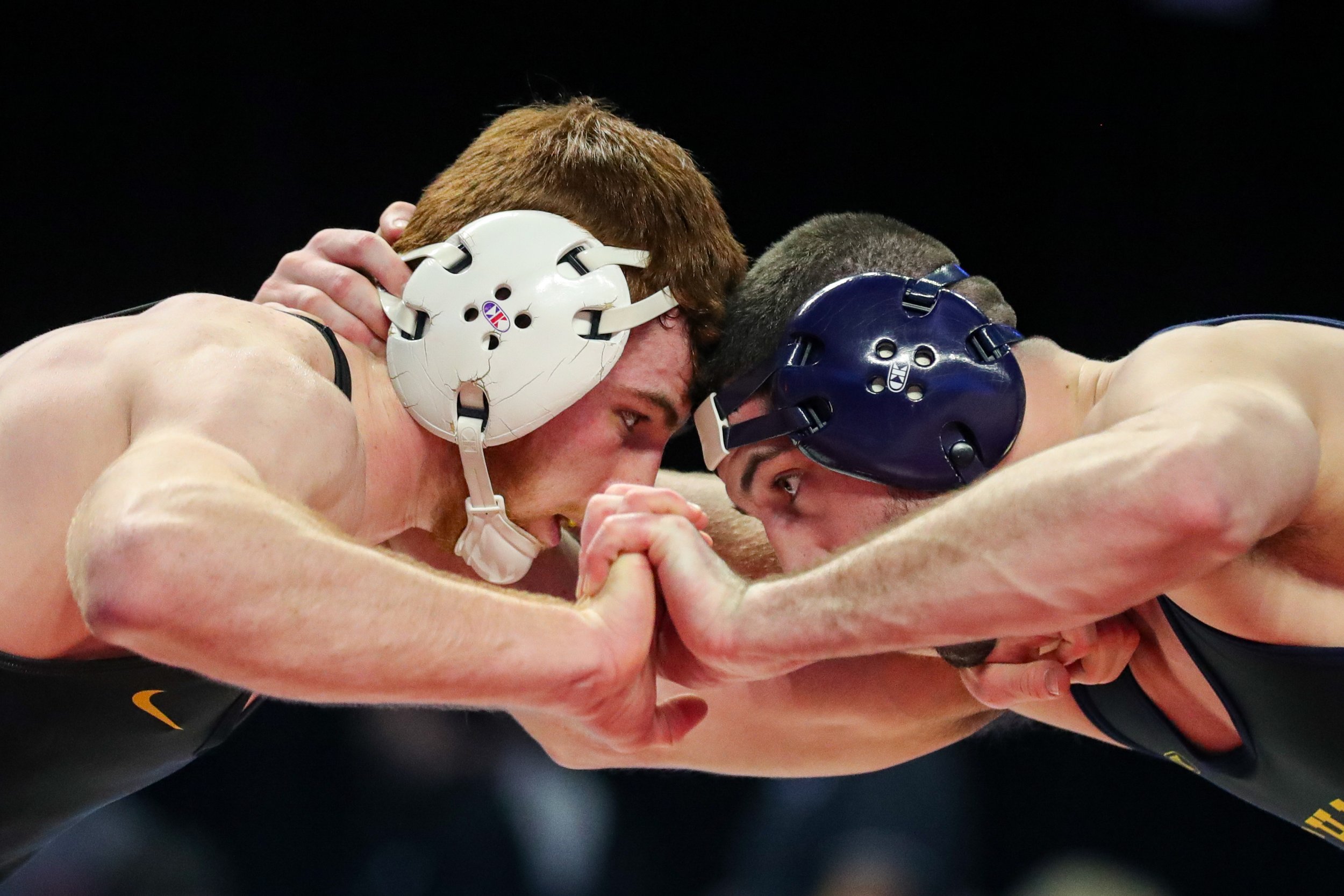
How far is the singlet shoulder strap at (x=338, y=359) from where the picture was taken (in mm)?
2604

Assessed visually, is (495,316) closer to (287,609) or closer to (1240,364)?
(287,609)

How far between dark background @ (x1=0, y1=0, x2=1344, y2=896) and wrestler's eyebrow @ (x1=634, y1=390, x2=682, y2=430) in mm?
2254

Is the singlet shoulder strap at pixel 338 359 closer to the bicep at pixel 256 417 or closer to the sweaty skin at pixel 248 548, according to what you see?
the sweaty skin at pixel 248 548

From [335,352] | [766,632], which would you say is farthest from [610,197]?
[766,632]

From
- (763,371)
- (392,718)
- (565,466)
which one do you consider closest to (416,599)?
(565,466)

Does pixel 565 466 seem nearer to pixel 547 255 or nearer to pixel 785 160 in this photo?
pixel 547 255

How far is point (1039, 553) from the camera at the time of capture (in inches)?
79.6

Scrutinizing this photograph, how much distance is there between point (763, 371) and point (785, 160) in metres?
2.87

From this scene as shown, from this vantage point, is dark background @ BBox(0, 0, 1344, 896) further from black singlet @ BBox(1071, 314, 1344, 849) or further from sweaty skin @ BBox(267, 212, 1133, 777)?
black singlet @ BBox(1071, 314, 1344, 849)

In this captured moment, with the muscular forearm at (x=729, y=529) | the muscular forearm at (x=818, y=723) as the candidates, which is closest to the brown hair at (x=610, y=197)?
the muscular forearm at (x=729, y=529)

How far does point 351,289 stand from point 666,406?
0.86 m

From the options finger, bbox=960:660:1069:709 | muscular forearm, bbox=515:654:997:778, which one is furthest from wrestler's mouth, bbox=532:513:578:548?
finger, bbox=960:660:1069:709

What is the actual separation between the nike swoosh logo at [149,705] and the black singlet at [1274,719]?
7.21 feet

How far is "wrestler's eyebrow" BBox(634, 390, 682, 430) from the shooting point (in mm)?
3043
